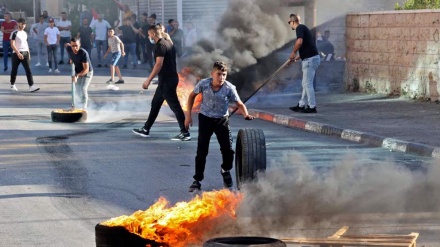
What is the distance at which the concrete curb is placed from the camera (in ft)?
43.2

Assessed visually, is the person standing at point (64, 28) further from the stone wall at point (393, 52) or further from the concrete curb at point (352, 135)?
the concrete curb at point (352, 135)

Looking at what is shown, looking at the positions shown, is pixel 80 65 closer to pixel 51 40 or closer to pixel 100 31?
pixel 51 40

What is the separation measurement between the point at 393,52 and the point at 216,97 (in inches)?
460

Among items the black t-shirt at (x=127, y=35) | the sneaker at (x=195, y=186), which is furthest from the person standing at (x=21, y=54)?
the sneaker at (x=195, y=186)

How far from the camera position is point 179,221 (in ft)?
23.4

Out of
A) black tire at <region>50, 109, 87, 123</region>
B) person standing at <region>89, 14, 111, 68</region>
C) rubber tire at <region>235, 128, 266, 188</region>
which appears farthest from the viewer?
person standing at <region>89, 14, 111, 68</region>

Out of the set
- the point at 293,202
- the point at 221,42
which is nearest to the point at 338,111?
the point at 221,42

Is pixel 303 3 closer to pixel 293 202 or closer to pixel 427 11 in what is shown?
pixel 427 11

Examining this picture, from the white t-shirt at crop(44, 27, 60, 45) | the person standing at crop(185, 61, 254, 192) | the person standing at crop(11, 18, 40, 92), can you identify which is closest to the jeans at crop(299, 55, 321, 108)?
the person standing at crop(185, 61, 254, 192)

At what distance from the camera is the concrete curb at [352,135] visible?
13.2m

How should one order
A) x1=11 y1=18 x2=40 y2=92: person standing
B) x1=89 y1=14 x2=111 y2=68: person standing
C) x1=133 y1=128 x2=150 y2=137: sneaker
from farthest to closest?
1. x1=89 y1=14 x2=111 y2=68: person standing
2. x1=11 y1=18 x2=40 y2=92: person standing
3. x1=133 y1=128 x2=150 y2=137: sneaker

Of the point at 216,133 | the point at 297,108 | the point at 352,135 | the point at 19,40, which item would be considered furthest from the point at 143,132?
the point at 19,40

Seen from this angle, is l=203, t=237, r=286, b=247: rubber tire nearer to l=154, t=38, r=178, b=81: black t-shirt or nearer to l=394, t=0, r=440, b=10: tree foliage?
l=154, t=38, r=178, b=81: black t-shirt

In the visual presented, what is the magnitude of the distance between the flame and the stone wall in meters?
12.4
